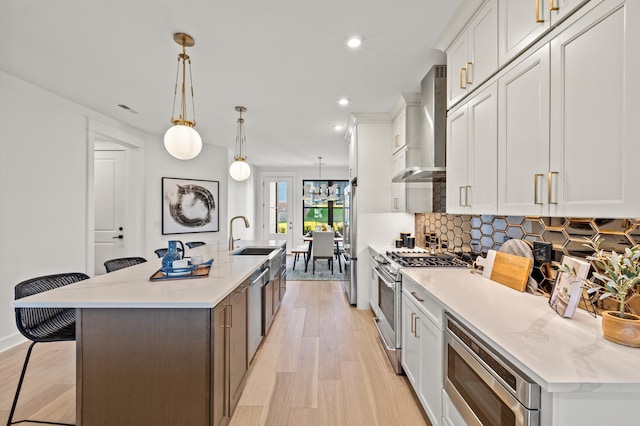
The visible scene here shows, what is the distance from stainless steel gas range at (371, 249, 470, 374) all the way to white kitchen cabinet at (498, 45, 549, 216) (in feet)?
2.97

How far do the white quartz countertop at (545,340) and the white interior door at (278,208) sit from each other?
6821mm

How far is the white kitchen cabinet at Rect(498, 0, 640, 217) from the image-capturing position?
902 millimetres

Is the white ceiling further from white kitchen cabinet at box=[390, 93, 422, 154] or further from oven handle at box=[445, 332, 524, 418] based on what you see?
oven handle at box=[445, 332, 524, 418]

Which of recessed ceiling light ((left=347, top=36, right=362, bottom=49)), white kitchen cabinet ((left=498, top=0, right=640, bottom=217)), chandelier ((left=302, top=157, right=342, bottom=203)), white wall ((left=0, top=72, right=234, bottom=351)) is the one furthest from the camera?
chandelier ((left=302, top=157, right=342, bottom=203))

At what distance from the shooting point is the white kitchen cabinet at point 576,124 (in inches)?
35.5

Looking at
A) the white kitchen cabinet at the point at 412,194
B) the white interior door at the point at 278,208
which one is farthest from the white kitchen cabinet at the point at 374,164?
the white interior door at the point at 278,208

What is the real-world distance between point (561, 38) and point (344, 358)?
259 centimetres

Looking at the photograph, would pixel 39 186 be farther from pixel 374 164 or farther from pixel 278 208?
pixel 278 208

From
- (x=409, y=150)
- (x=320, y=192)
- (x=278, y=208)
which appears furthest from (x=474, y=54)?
(x=278, y=208)

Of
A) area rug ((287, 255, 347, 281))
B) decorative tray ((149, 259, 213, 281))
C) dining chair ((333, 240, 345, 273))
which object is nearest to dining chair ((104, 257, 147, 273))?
decorative tray ((149, 259, 213, 281))

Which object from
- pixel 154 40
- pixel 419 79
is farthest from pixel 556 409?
pixel 154 40

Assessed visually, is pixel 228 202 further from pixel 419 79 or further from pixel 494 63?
pixel 494 63

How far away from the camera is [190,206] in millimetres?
5395

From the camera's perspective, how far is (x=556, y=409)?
2.65 feet
